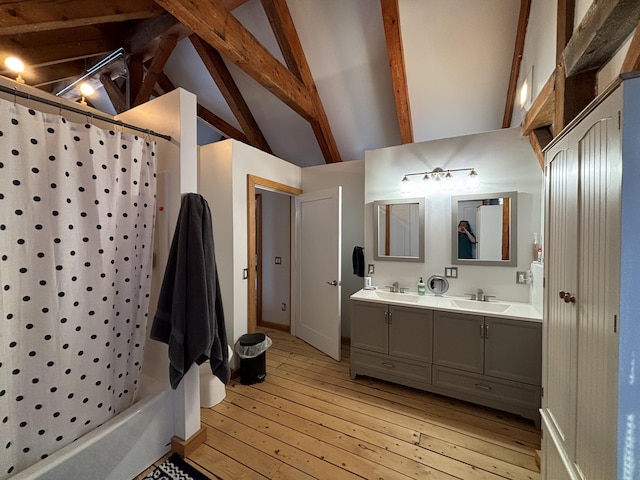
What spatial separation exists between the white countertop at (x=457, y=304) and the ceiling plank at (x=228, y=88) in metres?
2.93

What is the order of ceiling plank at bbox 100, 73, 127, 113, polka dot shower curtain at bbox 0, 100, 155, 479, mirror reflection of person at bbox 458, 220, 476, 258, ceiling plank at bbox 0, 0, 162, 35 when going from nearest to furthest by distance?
polka dot shower curtain at bbox 0, 100, 155, 479 → ceiling plank at bbox 0, 0, 162, 35 → mirror reflection of person at bbox 458, 220, 476, 258 → ceiling plank at bbox 100, 73, 127, 113

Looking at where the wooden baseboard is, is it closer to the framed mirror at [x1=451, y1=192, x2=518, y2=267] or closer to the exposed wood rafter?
the framed mirror at [x1=451, y1=192, x2=518, y2=267]

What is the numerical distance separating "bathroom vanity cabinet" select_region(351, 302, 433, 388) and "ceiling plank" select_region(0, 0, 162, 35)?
131 inches

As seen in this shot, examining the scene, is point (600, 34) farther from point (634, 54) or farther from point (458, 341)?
point (458, 341)

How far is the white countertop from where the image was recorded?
6.56 feet

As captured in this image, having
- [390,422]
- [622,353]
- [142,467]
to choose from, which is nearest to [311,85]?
[622,353]

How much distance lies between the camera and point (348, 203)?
343cm

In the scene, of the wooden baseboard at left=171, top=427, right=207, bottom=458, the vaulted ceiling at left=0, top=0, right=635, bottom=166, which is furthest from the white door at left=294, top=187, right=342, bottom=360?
the wooden baseboard at left=171, top=427, right=207, bottom=458

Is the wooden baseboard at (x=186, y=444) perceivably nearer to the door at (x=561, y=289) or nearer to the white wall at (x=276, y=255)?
the door at (x=561, y=289)

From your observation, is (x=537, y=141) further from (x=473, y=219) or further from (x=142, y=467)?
(x=142, y=467)

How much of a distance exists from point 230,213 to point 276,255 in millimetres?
1485

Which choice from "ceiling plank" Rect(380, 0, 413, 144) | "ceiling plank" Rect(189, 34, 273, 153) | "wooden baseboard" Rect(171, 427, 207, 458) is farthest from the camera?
"ceiling plank" Rect(189, 34, 273, 153)

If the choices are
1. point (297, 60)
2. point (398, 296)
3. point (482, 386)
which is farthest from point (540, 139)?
point (297, 60)

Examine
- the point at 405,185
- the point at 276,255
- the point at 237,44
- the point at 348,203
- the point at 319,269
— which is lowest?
the point at 319,269
